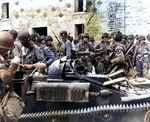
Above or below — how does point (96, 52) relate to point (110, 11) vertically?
below

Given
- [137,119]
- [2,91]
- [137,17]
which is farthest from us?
[137,17]

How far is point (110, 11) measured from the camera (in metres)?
16.3

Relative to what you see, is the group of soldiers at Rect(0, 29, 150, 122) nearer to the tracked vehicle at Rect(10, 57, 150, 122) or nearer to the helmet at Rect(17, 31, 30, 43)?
the helmet at Rect(17, 31, 30, 43)

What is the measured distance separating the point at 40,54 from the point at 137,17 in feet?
36.0

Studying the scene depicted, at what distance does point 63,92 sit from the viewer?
14.8 ft

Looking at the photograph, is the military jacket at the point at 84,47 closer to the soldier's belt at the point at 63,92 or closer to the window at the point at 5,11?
the soldier's belt at the point at 63,92

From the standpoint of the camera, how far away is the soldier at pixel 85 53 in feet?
30.0

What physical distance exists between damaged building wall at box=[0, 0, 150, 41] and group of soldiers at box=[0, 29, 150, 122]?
2541 mm

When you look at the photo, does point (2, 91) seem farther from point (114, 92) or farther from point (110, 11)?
point (110, 11)

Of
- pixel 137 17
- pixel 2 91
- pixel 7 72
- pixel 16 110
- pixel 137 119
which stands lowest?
pixel 137 119

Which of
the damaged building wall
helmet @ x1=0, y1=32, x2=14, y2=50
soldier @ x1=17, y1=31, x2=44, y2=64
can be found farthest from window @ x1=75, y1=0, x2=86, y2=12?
helmet @ x1=0, y1=32, x2=14, y2=50

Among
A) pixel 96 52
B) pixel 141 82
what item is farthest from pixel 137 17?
pixel 141 82

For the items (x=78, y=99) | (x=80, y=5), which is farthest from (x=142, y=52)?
(x=80, y=5)

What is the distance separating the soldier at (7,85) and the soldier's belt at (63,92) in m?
0.73
